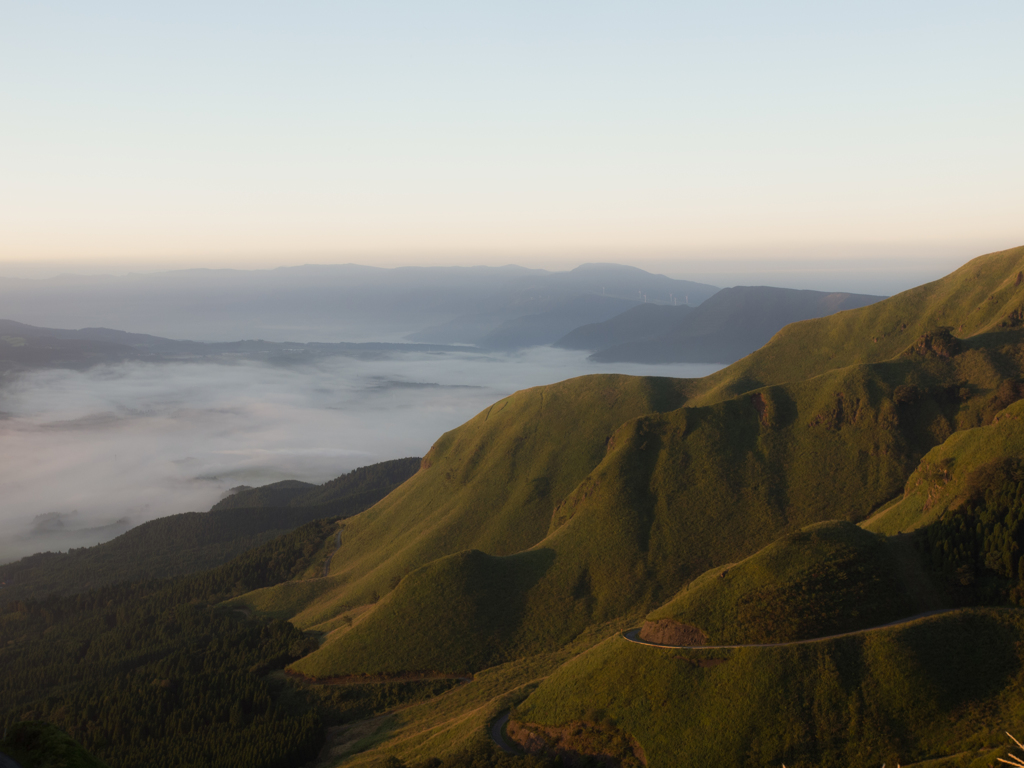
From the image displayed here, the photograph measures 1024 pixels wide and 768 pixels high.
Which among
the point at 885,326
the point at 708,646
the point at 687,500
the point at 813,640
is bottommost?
the point at 708,646

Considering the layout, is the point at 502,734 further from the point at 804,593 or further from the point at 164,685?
the point at 164,685

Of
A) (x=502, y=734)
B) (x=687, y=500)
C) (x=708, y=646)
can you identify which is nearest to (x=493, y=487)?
(x=687, y=500)

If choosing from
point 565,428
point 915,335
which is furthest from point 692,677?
point 915,335

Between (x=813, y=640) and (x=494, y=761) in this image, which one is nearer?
(x=813, y=640)

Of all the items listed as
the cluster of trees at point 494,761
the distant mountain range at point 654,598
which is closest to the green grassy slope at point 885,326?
the distant mountain range at point 654,598

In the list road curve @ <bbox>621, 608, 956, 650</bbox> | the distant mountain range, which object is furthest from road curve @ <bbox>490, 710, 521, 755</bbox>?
road curve @ <bbox>621, 608, 956, 650</bbox>

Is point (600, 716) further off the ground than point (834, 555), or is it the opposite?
point (834, 555)

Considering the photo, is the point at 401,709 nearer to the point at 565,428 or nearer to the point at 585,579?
the point at 585,579
